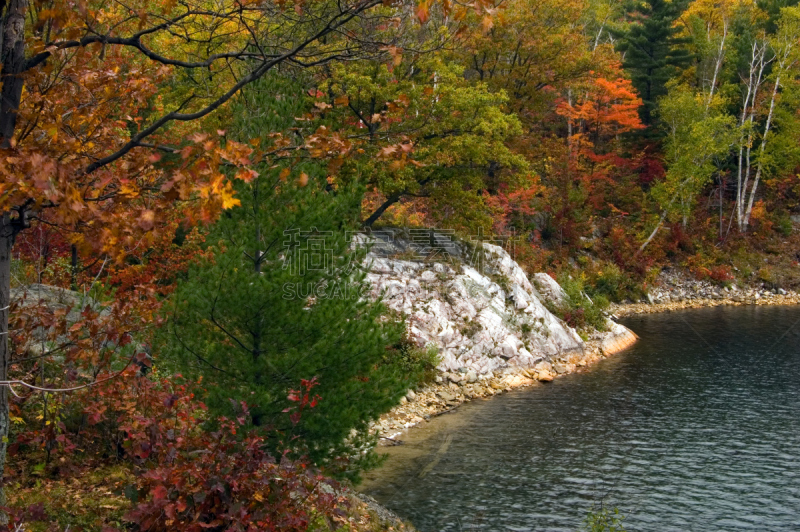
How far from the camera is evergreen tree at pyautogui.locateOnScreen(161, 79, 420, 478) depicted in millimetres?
10242

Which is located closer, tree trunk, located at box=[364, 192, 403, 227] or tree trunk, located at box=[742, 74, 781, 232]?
tree trunk, located at box=[364, 192, 403, 227]

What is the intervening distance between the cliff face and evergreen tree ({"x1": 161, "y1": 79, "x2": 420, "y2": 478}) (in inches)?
467

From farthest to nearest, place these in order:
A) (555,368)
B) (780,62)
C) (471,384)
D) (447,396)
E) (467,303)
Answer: (780,62), (467,303), (555,368), (471,384), (447,396)

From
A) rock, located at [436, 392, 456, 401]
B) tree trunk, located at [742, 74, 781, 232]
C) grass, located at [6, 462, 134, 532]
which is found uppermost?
tree trunk, located at [742, 74, 781, 232]

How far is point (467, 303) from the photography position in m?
25.1

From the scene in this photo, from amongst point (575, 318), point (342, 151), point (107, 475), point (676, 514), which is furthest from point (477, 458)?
point (575, 318)

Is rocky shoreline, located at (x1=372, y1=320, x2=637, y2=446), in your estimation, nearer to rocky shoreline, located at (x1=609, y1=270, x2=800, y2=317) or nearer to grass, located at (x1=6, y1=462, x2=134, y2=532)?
grass, located at (x1=6, y1=462, x2=134, y2=532)

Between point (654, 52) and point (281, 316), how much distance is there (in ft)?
149

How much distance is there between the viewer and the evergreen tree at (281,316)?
10.2 m

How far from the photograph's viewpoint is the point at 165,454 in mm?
6684

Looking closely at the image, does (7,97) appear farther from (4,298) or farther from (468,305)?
(468,305)

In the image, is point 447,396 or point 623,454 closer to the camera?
point 623,454

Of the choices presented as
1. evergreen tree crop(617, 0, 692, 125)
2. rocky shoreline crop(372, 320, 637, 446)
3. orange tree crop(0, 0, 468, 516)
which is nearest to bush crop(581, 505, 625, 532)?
rocky shoreline crop(372, 320, 637, 446)

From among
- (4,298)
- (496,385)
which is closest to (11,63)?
(4,298)
